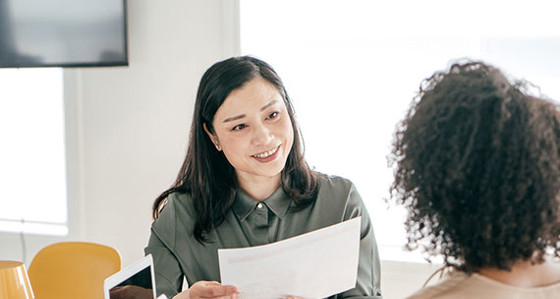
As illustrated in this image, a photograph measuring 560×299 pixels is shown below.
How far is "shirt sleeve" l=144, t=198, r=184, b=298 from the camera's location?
1.82 meters

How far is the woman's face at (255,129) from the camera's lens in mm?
1757

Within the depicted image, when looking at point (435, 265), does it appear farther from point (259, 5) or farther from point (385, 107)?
point (259, 5)

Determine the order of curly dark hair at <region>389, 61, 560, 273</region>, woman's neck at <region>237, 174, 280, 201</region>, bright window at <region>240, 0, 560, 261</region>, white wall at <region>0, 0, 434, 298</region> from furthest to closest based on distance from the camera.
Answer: white wall at <region>0, 0, 434, 298</region>, bright window at <region>240, 0, 560, 261</region>, woman's neck at <region>237, 174, 280, 201</region>, curly dark hair at <region>389, 61, 560, 273</region>

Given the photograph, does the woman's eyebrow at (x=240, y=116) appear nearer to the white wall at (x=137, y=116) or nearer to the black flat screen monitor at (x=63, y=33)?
the white wall at (x=137, y=116)

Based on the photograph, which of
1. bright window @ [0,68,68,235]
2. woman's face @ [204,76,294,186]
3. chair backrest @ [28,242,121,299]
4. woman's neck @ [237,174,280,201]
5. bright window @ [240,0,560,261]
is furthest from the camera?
bright window @ [0,68,68,235]

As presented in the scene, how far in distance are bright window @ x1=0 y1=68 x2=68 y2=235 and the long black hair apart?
1946 millimetres

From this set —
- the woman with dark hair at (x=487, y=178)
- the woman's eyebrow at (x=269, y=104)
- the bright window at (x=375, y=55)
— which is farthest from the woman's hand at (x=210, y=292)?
the bright window at (x=375, y=55)

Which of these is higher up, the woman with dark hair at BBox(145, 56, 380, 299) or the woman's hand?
the woman with dark hair at BBox(145, 56, 380, 299)

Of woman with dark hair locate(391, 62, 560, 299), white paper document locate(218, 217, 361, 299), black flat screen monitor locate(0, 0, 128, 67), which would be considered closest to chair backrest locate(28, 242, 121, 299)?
A: white paper document locate(218, 217, 361, 299)

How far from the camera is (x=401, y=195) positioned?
1.05 metres

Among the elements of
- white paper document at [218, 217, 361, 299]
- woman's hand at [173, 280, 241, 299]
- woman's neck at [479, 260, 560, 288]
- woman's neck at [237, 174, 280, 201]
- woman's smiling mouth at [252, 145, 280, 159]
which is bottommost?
woman's hand at [173, 280, 241, 299]

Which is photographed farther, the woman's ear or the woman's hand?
the woman's ear

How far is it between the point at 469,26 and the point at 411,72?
1.02ft

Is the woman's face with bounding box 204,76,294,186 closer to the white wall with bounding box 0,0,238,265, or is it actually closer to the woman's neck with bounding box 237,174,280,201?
the woman's neck with bounding box 237,174,280,201
